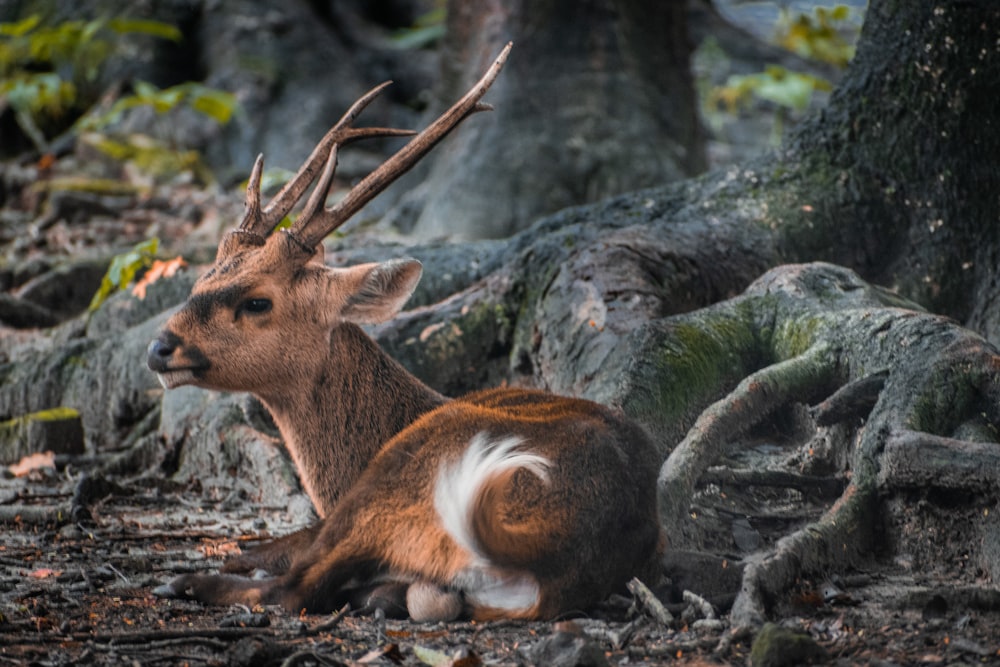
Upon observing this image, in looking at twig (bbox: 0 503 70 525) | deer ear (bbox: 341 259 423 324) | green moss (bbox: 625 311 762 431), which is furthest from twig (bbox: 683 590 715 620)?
twig (bbox: 0 503 70 525)

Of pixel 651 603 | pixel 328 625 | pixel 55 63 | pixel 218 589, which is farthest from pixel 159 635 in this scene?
pixel 55 63

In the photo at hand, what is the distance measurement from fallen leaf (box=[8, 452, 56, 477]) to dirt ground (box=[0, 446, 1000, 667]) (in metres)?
2.45

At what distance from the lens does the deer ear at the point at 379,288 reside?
4617 mm

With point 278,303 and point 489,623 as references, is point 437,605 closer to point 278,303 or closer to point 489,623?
point 489,623

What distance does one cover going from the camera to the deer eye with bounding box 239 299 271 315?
15.1 ft

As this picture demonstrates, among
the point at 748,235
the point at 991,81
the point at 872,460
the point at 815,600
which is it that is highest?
the point at 991,81

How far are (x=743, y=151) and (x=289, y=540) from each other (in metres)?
12.2

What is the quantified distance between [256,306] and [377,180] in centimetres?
76

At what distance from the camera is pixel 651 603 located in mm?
3682

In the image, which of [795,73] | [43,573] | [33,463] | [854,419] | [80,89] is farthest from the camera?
[795,73]

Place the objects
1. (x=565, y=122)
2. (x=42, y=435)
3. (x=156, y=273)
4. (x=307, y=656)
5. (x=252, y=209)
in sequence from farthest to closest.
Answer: (x=565, y=122) < (x=156, y=273) < (x=42, y=435) < (x=252, y=209) < (x=307, y=656)

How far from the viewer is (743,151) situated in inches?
607

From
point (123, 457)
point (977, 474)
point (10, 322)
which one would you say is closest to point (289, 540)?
point (977, 474)

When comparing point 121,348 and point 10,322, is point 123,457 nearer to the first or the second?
point 121,348
